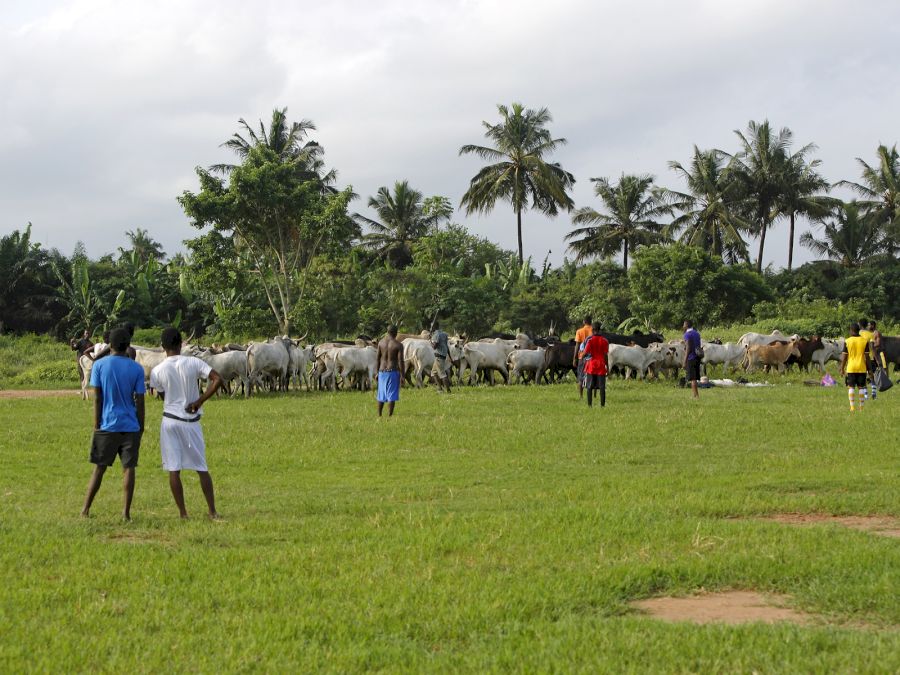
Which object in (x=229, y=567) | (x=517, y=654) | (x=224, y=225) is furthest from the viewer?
(x=224, y=225)

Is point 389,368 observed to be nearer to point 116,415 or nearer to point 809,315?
point 116,415

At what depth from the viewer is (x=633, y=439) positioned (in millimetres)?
14102

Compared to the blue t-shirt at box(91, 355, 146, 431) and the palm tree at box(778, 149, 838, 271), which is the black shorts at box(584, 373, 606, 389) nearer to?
the blue t-shirt at box(91, 355, 146, 431)

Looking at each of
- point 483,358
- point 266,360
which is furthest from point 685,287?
point 266,360

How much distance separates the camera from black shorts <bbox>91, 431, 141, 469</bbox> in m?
8.49

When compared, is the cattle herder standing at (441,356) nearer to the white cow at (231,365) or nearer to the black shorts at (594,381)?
the black shorts at (594,381)

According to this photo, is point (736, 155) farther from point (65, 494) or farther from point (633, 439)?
point (65, 494)

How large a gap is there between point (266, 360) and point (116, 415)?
667 inches

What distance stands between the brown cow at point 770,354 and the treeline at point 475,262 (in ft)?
30.1

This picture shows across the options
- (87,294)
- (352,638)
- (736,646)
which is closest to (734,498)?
(736,646)

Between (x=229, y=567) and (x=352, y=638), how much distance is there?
180 centimetres

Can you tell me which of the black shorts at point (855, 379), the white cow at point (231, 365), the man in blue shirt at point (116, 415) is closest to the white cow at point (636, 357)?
the white cow at point (231, 365)

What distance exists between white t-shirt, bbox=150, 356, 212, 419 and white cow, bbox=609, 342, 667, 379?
20714 mm

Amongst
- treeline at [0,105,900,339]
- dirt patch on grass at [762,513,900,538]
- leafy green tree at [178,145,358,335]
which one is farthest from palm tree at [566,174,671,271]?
dirt patch on grass at [762,513,900,538]
